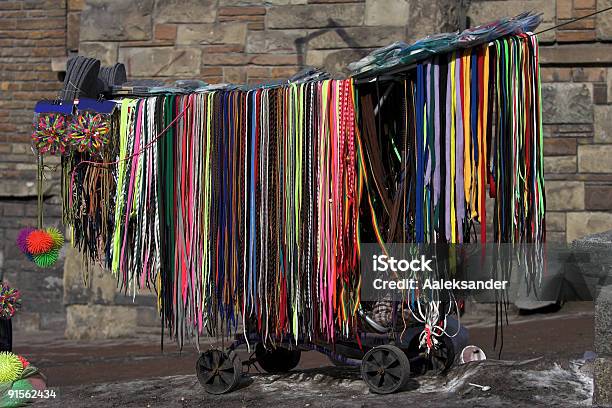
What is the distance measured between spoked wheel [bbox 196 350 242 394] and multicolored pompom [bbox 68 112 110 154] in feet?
4.34

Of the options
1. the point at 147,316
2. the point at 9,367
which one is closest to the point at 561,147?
the point at 147,316

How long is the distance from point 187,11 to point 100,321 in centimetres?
295

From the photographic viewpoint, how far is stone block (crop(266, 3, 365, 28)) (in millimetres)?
9148

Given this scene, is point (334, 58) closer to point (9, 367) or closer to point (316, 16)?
point (316, 16)

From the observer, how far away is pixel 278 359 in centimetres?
620

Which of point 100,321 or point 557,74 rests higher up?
point 557,74

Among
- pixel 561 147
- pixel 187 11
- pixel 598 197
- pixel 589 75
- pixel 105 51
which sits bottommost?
pixel 598 197

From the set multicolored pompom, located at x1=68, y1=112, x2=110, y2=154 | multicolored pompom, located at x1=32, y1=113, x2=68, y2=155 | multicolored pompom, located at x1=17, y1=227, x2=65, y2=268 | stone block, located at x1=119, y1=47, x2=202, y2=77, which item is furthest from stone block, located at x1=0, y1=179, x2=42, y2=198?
multicolored pompom, located at x1=68, y1=112, x2=110, y2=154

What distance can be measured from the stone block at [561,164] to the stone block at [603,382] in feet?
15.0

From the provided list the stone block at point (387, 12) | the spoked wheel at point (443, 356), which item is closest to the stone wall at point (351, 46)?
the stone block at point (387, 12)

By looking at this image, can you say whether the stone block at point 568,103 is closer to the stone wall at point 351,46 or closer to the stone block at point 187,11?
the stone wall at point 351,46

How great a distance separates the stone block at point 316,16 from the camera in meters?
9.15

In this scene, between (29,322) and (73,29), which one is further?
(29,322)

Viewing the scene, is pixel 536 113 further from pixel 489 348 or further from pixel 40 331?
pixel 40 331
